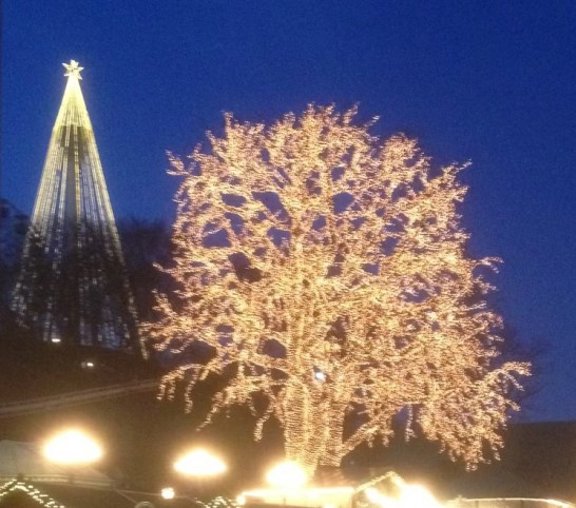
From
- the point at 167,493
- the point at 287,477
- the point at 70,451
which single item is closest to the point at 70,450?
the point at 70,451

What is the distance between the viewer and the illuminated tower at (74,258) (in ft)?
89.6

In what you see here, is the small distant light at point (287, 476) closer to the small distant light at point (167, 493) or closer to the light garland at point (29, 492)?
the small distant light at point (167, 493)

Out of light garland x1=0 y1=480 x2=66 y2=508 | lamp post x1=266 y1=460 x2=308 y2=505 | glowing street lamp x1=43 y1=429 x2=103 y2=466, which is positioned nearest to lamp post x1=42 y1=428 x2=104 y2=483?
→ glowing street lamp x1=43 y1=429 x2=103 y2=466

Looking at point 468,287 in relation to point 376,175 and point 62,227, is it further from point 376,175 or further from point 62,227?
point 62,227

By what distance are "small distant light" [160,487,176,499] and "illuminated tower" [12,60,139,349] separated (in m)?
14.9

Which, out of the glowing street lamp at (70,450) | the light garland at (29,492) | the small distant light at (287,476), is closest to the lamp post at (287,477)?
the small distant light at (287,476)

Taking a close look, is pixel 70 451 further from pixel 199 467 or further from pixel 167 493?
pixel 199 467

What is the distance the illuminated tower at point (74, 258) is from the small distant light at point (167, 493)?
586 inches

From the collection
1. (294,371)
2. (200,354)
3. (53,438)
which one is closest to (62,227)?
(200,354)

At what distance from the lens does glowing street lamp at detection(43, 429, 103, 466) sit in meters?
12.8

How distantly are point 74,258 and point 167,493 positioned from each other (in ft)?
55.2

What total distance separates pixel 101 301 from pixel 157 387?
9471 mm

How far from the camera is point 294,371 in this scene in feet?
52.9

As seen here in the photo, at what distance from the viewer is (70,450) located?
12891 millimetres
